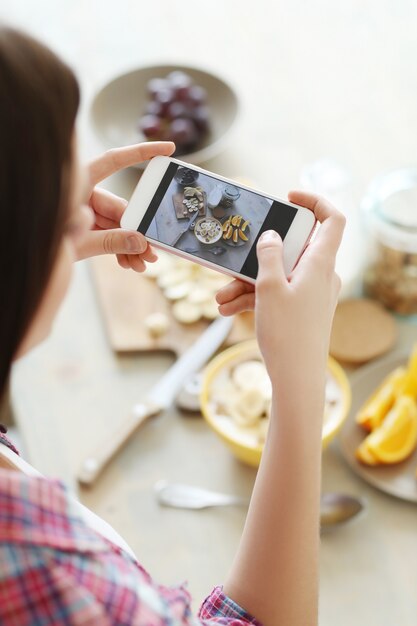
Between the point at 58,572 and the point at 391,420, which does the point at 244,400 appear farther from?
the point at 58,572

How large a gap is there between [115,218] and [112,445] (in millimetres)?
318

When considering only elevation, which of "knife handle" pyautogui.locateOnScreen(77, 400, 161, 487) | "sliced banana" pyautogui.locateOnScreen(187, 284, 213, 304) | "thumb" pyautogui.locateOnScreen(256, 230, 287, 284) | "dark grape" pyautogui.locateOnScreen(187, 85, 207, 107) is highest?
"dark grape" pyautogui.locateOnScreen(187, 85, 207, 107)

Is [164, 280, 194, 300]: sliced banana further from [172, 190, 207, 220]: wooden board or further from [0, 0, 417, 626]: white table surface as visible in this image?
[172, 190, 207, 220]: wooden board

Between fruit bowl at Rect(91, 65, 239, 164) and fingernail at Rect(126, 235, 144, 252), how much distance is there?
60 cm

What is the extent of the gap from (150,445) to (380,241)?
412 mm

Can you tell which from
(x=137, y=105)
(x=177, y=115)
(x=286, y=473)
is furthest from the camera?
(x=137, y=105)

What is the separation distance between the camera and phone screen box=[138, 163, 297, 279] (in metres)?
0.75

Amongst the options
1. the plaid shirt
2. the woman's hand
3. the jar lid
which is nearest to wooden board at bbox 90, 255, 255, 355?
the jar lid

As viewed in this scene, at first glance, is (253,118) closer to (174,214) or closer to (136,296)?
(136,296)

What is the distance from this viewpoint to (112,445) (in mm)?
1000

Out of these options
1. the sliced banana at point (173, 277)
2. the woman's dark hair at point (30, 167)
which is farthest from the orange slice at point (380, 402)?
the woman's dark hair at point (30, 167)

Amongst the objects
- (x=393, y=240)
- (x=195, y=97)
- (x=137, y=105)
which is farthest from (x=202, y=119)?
(x=393, y=240)

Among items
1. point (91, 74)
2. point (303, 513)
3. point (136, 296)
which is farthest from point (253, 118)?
point (303, 513)

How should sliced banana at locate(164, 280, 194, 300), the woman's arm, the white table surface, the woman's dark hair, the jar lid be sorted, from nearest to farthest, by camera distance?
the woman's dark hair → the woman's arm → the white table surface → the jar lid → sliced banana at locate(164, 280, 194, 300)
